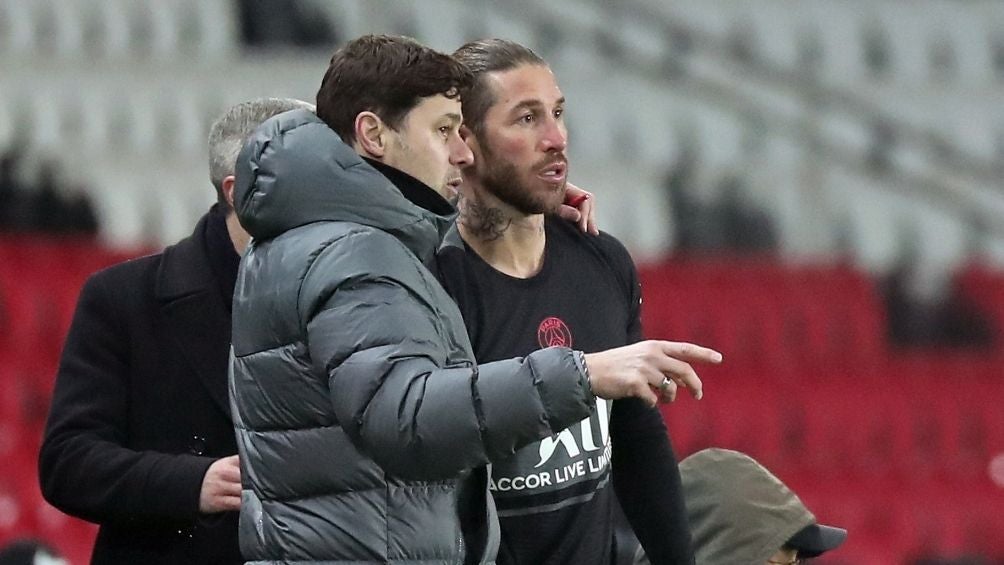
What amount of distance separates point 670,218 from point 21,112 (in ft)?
9.24

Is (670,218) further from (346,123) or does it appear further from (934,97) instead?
(346,123)

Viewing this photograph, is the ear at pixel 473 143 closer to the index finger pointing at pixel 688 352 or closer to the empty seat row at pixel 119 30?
the index finger pointing at pixel 688 352

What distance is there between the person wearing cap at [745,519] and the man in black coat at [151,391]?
626 mm

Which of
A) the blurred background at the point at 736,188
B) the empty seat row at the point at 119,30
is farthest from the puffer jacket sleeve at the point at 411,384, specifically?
the empty seat row at the point at 119,30

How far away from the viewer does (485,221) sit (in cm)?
279

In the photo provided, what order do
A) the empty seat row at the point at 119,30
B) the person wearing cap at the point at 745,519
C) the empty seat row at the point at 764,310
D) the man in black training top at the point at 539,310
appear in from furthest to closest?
the empty seat row at the point at 119,30
the empty seat row at the point at 764,310
the person wearing cap at the point at 745,519
the man in black training top at the point at 539,310

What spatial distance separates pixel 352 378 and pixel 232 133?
2.93ft

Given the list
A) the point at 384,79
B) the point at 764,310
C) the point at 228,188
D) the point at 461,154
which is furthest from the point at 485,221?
the point at 764,310

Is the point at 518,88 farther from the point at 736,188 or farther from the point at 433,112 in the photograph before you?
the point at 736,188

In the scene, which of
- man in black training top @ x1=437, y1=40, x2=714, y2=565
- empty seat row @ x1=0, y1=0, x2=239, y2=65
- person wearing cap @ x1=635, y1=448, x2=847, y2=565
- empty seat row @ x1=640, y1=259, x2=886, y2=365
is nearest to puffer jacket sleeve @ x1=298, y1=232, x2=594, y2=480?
man in black training top @ x1=437, y1=40, x2=714, y2=565

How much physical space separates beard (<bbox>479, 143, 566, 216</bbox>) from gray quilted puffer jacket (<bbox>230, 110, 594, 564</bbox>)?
437 mm

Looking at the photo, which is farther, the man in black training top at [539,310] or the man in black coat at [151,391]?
the man in black coat at [151,391]

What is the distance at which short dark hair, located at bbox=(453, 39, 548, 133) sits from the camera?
9.13 feet

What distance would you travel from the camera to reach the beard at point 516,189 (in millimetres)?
2764
